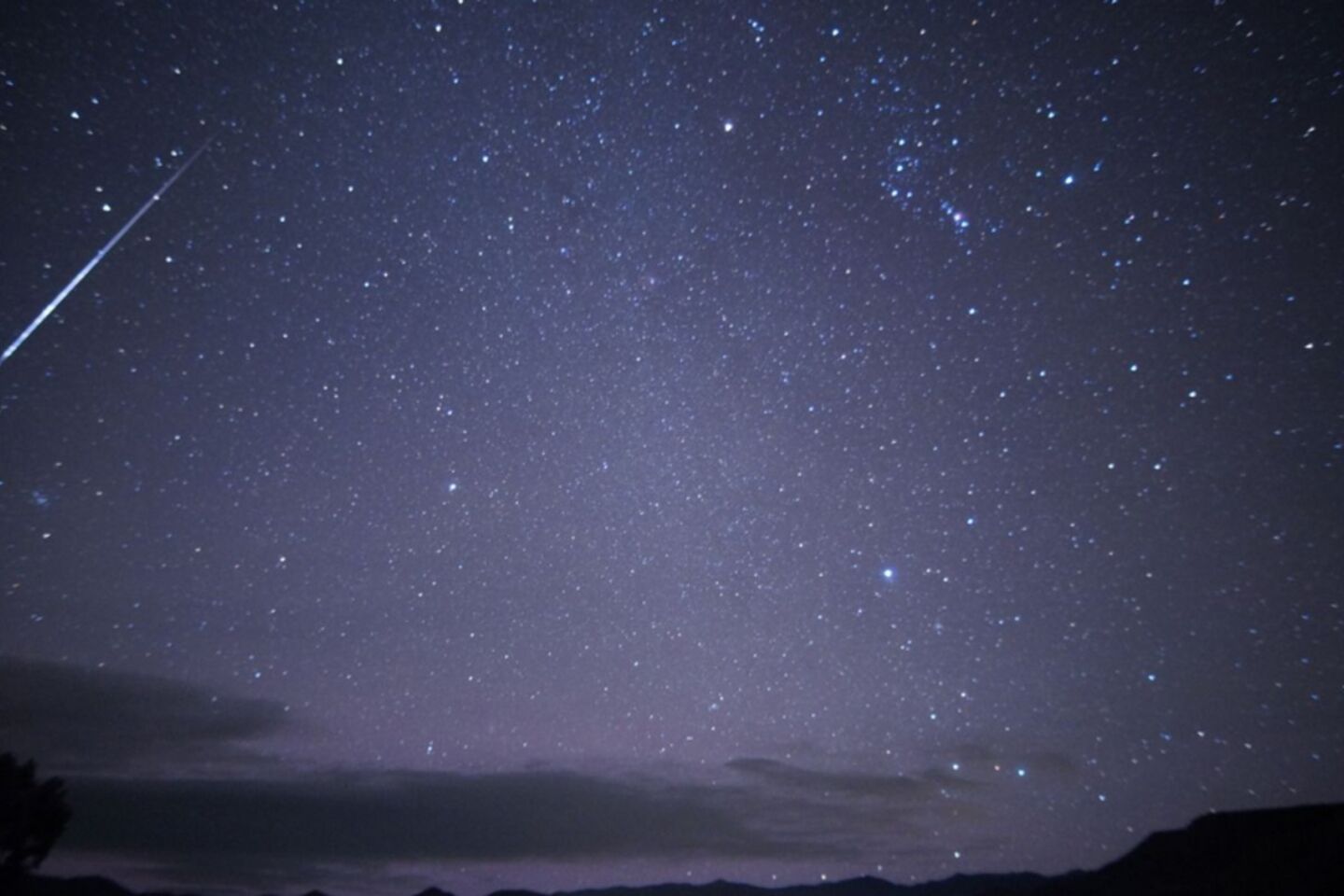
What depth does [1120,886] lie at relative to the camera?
31.9 metres

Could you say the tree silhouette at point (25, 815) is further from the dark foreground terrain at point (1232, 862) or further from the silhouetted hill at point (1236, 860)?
the silhouetted hill at point (1236, 860)

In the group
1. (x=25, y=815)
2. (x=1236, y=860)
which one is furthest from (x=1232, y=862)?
(x=25, y=815)

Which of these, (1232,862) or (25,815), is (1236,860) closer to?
(1232,862)

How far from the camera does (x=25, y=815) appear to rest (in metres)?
24.0

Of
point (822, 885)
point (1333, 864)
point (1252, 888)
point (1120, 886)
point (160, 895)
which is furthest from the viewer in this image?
point (822, 885)

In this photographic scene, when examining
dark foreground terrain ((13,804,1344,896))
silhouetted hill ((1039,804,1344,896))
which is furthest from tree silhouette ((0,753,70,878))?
silhouetted hill ((1039,804,1344,896))

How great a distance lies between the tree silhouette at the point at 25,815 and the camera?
937 inches

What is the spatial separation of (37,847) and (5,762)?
2730mm

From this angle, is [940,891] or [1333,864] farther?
[940,891]

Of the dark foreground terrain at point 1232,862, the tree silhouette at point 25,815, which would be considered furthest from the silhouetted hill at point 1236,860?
the tree silhouette at point 25,815

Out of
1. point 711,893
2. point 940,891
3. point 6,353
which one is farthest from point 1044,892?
point 711,893

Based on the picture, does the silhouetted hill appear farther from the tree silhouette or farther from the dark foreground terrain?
the tree silhouette

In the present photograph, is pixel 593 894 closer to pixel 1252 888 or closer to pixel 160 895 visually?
pixel 160 895

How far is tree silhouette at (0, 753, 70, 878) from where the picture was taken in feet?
78.1
